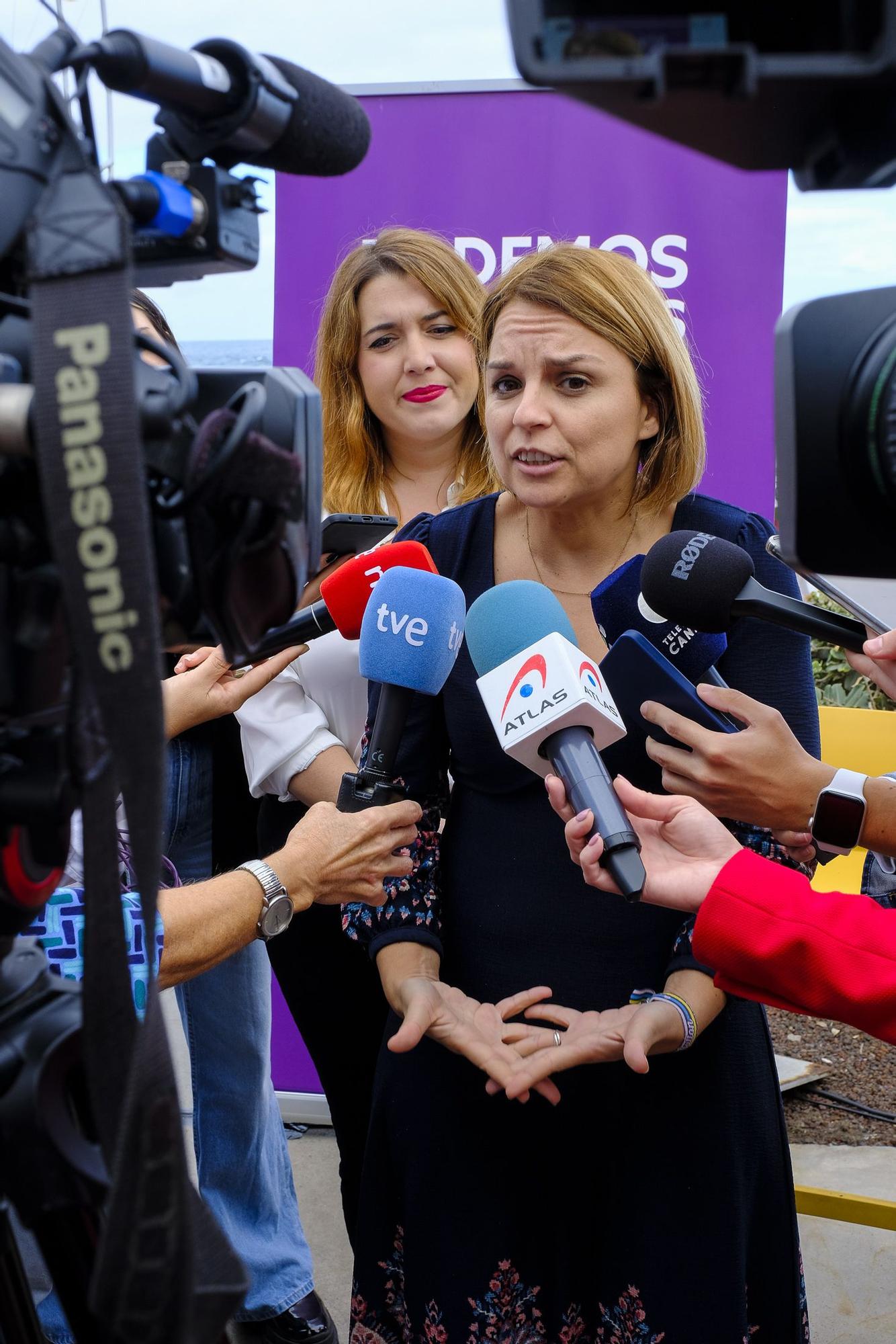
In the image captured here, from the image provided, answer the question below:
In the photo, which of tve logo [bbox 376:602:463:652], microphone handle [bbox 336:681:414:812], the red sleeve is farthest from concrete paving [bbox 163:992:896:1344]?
the red sleeve

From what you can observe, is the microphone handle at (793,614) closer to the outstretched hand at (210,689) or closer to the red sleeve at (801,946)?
the red sleeve at (801,946)

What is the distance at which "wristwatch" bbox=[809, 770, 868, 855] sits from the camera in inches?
57.5

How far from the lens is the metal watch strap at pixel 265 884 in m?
1.58

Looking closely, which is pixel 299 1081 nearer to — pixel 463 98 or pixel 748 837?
pixel 748 837

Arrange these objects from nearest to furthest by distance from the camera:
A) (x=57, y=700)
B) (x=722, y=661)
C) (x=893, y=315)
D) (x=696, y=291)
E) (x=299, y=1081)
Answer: (x=57, y=700) → (x=893, y=315) → (x=722, y=661) → (x=696, y=291) → (x=299, y=1081)

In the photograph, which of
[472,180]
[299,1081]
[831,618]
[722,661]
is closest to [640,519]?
[722,661]

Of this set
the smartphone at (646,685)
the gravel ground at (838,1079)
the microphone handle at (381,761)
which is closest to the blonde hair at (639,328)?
the smartphone at (646,685)

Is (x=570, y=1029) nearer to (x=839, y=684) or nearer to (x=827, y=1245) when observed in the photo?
(x=827, y=1245)

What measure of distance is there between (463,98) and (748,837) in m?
2.01

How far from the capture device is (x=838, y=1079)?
3662mm

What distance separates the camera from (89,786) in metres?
0.70

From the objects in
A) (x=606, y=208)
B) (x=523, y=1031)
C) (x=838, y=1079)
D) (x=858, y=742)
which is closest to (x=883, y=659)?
(x=523, y=1031)

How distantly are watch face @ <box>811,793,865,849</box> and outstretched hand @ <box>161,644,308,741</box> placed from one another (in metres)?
0.76

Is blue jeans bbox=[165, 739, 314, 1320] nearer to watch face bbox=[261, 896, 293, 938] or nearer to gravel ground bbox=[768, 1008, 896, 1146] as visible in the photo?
watch face bbox=[261, 896, 293, 938]
